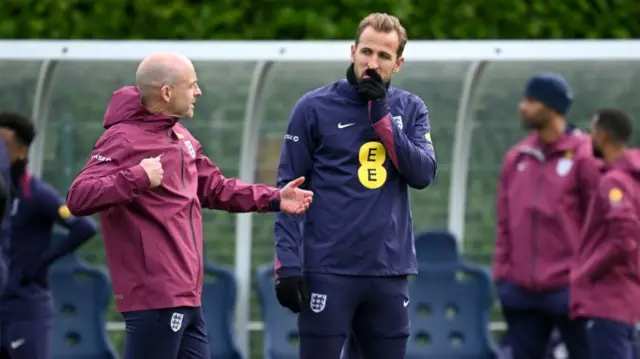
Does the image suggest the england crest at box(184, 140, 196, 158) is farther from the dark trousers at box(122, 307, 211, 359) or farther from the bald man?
the dark trousers at box(122, 307, 211, 359)

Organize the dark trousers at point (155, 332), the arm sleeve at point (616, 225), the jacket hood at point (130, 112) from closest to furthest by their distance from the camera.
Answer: the dark trousers at point (155, 332)
the jacket hood at point (130, 112)
the arm sleeve at point (616, 225)

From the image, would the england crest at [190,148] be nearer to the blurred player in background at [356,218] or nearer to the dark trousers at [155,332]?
the blurred player in background at [356,218]

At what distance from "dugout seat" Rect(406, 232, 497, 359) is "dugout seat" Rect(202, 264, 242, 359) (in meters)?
1.14

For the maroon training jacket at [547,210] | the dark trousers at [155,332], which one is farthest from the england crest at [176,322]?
the maroon training jacket at [547,210]

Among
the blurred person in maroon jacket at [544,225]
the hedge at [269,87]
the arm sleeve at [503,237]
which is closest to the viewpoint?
the blurred person in maroon jacket at [544,225]

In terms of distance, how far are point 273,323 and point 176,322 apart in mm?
3875

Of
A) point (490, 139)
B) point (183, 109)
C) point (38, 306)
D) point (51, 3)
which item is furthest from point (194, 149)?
point (51, 3)

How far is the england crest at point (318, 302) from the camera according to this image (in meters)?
6.88

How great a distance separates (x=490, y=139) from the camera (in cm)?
1099

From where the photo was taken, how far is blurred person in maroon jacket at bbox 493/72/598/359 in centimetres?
919

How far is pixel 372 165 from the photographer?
6.93 m

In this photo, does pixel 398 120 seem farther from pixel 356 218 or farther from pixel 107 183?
pixel 107 183

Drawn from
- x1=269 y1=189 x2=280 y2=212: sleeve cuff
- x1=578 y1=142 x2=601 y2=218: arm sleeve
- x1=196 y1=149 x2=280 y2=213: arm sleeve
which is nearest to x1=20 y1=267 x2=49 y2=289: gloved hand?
x1=196 y1=149 x2=280 y2=213: arm sleeve

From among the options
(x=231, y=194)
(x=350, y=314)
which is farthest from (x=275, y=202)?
(x=350, y=314)
